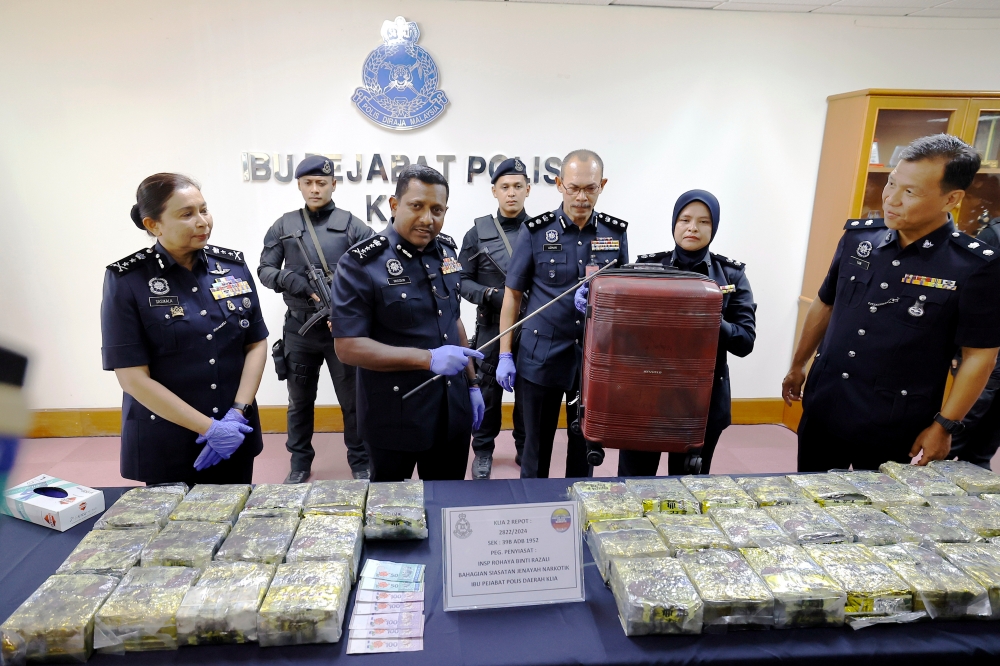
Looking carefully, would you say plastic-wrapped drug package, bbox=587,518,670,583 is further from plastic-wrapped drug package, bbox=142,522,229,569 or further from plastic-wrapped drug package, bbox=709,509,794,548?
plastic-wrapped drug package, bbox=142,522,229,569

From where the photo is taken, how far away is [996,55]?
11.9ft

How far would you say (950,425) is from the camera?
172cm

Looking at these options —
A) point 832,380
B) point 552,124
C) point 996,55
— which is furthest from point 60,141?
point 996,55

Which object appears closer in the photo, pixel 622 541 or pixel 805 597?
pixel 805 597

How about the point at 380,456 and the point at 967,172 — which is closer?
the point at 967,172

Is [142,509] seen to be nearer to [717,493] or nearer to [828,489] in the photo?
[717,493]

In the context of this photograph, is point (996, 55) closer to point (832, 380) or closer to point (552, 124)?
point (552, 124)

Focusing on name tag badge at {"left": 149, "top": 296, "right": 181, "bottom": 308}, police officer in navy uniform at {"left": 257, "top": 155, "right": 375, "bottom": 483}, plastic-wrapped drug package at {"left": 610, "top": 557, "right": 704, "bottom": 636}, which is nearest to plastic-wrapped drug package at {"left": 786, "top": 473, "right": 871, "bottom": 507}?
plastic-wrapped drug package at {"left": 610, "top": 557, "right": 704, "bottom": 636}

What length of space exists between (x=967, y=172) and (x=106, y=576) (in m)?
2.41

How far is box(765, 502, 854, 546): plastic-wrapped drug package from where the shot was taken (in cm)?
127

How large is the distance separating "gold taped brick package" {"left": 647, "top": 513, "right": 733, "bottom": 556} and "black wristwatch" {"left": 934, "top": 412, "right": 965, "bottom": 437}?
956 millimetres

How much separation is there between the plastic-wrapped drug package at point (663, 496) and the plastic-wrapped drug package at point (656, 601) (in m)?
0.28

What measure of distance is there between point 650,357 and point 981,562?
2.62 ft

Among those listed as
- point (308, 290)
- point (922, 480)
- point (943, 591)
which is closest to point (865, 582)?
point (943, 591)
